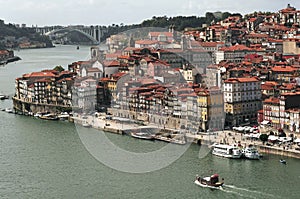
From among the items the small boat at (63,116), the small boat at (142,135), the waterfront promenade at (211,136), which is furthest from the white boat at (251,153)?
the small boat at (63,116)

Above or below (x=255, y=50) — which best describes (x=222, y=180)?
below

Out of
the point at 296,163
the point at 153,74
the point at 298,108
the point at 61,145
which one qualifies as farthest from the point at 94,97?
the point at 296,163

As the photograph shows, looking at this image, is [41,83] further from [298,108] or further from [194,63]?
[298,108]

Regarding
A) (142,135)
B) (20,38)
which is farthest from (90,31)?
(142,135)

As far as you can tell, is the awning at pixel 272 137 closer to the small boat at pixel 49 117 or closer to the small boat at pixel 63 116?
the small boat at pixel 63 116

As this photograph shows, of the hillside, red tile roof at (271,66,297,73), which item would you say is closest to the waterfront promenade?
red tile roof at (271,66,297,73)

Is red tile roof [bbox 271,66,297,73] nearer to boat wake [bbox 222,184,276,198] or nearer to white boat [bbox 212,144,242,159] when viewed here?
white boat [bbox 212,144,242,159]
